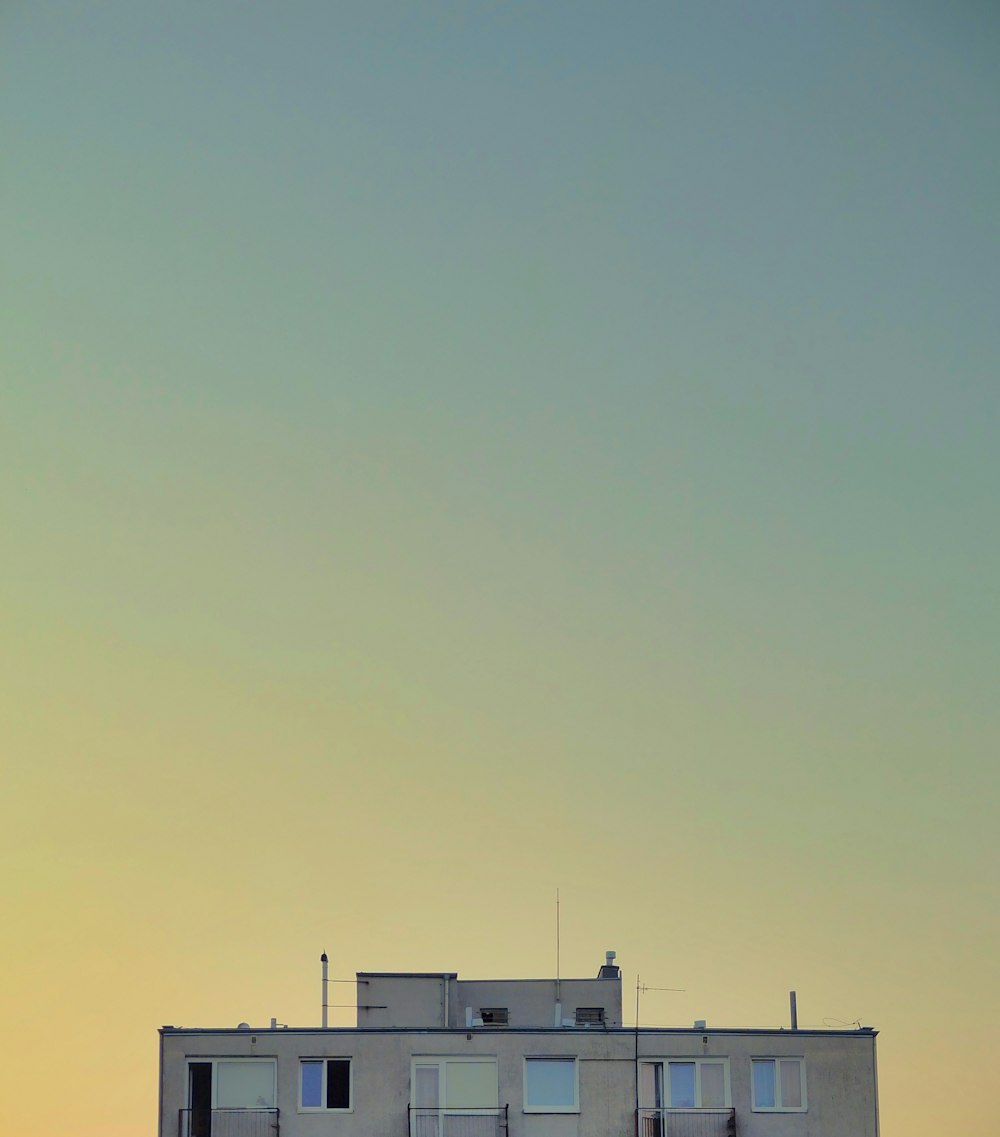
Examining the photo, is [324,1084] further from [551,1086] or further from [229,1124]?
[551,1086]

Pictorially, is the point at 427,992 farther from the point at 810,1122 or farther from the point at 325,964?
the point at 810,1122

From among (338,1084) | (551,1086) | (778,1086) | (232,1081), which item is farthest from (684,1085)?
(232,1081)

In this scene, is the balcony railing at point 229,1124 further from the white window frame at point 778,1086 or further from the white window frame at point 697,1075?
the white window frame at point 778,1086

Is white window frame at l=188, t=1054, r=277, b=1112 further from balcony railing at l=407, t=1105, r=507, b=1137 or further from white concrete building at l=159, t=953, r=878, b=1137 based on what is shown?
balcony railing at l=407, t=1105, r=507, b=1137

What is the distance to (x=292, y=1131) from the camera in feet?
241

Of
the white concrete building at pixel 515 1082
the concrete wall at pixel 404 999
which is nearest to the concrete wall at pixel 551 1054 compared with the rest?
the white concrete building at pixel 515 1082

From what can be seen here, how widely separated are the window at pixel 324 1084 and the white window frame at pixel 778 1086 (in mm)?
13195

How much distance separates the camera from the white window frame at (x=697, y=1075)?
244ft

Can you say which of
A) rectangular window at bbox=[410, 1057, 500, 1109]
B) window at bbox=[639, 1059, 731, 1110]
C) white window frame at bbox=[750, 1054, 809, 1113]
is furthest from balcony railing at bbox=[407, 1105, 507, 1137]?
white window frame at bbox=[750, 1054, 809, 1113]

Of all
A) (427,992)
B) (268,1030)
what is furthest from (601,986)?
(268,1030)

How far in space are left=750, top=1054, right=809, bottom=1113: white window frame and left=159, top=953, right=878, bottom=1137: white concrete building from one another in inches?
1.3

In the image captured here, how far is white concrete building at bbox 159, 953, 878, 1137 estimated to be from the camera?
7381 cm

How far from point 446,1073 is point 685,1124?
313 inches

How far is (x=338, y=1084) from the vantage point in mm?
74000
